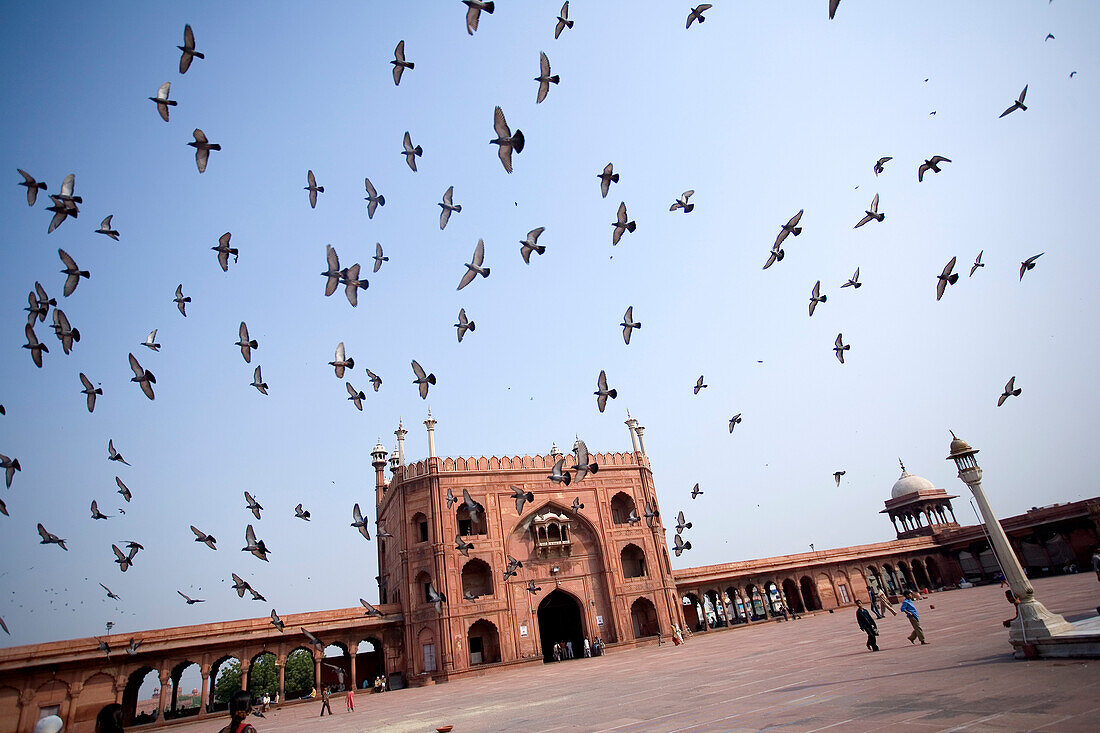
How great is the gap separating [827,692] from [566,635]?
2823 cm

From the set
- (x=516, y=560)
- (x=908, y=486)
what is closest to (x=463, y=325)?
(x=516, y=560)

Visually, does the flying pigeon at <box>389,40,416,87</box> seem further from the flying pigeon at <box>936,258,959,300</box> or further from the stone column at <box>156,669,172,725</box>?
the stone column at <box>156,669,172,725</box>

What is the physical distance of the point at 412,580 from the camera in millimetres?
29156

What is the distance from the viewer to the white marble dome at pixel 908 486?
163 ft

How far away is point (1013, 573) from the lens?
884cm

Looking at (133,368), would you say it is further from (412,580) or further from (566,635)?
(566,635)

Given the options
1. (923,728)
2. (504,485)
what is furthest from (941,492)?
(923,728)

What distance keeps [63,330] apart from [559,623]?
30865 mm

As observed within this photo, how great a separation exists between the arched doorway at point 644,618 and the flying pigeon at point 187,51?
31396mm

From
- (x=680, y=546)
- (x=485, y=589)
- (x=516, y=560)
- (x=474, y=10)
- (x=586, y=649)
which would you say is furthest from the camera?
(x=485, y=589)

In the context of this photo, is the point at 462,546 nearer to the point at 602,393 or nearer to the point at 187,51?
the point at 602,393

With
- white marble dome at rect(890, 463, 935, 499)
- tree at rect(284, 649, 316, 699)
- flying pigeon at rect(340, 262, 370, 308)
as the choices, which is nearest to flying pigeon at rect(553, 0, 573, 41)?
flying pigeon at rect(340, 262, 370, 308)

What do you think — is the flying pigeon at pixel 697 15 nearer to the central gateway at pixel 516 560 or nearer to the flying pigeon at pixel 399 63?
the flying pigeon at pixel 399 63

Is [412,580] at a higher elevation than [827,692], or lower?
higher
